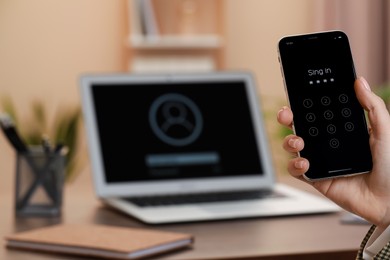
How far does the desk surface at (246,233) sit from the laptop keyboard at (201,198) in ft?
0.19

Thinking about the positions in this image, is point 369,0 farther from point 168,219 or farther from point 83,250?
point 83,250

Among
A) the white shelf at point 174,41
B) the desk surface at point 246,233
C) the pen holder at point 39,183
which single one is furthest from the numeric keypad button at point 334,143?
the white shelf at point 174,41

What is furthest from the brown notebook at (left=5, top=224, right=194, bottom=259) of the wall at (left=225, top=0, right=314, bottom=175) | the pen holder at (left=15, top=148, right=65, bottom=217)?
the wall at (left=225, top=0, right=314, bottom=175)

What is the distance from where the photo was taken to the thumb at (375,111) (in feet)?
3.52

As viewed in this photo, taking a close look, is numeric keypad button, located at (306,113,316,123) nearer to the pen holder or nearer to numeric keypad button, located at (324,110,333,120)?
Answer: numeric keypad button, located at (324,110,333,120)

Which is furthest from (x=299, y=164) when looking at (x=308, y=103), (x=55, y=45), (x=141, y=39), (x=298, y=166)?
(x=55, y=45)

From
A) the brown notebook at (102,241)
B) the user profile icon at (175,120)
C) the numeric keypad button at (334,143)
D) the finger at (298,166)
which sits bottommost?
the brown notebook at (102,241)

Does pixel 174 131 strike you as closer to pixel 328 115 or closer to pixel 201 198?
pixel 201 198

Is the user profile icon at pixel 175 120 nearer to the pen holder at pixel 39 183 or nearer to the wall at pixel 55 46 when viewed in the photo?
the pen holder at pixel 39 183

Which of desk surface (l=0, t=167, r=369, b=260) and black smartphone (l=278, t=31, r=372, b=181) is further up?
black smartphone (l=278, t=31, r=372, b=181)

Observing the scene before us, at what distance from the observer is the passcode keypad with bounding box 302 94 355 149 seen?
111cm

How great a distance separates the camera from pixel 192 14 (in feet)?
13.1

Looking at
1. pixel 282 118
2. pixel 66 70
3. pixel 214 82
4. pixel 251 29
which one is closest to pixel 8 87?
pixel 66 70

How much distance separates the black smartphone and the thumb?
25 mm
